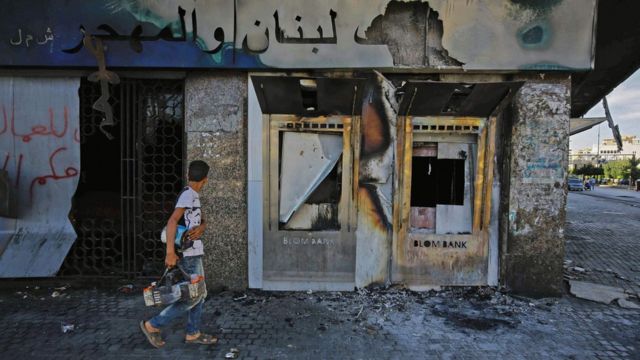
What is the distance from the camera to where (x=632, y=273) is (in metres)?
6.29

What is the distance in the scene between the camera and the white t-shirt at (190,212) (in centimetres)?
354

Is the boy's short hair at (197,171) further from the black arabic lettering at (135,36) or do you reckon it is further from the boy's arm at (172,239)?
the black arabic lettering at (135,36)

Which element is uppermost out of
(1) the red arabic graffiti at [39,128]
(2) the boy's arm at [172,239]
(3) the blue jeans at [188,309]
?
(1) the red arabic graffiti at [39,128]

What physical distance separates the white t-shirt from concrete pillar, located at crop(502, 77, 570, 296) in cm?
375

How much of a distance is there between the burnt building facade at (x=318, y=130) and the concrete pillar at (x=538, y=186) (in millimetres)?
18

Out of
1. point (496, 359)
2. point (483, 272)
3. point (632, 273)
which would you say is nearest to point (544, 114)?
point (483, 272)

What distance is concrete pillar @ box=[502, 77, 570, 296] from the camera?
4.91m

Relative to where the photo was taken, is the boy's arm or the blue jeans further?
the blue jeans

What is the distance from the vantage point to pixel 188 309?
360 centimetres

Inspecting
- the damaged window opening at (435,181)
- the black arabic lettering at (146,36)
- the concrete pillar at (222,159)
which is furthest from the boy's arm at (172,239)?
the damaged window opening at (435,181)

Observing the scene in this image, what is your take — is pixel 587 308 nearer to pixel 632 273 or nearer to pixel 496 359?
pixel 496 359

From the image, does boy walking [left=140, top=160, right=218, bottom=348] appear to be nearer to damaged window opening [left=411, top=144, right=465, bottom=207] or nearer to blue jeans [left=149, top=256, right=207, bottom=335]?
blue jeans [left=149, top=256, right=207, bottom=335]

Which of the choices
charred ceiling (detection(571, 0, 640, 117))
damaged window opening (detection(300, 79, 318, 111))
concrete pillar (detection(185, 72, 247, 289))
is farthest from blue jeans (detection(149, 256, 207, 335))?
charred ceiling (detection(571, 0, 640, 117))

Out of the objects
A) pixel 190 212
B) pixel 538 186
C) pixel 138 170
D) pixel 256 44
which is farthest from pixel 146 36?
pixel 538 186
